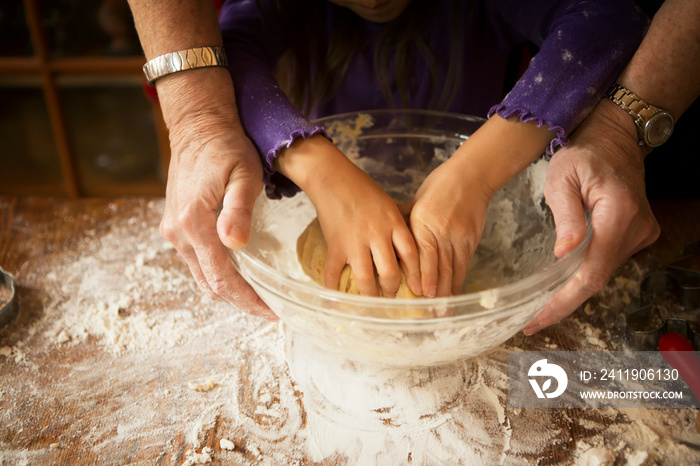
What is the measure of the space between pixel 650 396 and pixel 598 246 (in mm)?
222

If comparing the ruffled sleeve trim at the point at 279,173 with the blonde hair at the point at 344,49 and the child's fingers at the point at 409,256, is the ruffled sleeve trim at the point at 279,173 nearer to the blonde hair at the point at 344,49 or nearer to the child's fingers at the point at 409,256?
the child's fingers at the point at 409,256

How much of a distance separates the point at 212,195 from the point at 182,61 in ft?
0.75

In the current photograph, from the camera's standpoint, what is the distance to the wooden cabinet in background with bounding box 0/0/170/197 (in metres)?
1.98

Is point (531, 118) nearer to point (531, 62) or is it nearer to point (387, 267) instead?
point (531, 62)

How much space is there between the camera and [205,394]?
691 millimetres

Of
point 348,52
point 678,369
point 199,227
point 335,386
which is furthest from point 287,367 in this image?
point 348,52

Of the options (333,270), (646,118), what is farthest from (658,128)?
(333,270)

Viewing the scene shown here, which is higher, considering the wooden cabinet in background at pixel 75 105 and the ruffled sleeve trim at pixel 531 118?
the ruffled sleeve trim at pixel 531 118

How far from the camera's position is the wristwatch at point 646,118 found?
2.31ft

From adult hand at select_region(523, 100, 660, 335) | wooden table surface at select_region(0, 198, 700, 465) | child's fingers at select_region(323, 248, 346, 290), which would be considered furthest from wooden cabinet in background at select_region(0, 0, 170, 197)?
adult hand at select_region(523, 100, 660, 335)

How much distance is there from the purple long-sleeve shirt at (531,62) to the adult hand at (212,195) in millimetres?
45

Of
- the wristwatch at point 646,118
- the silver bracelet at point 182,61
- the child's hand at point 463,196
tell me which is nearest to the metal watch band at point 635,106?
the wristwatch at point 646,118

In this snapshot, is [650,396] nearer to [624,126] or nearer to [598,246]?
[598,246]

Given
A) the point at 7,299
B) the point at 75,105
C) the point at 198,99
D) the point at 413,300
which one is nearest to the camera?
the point at 413,300
